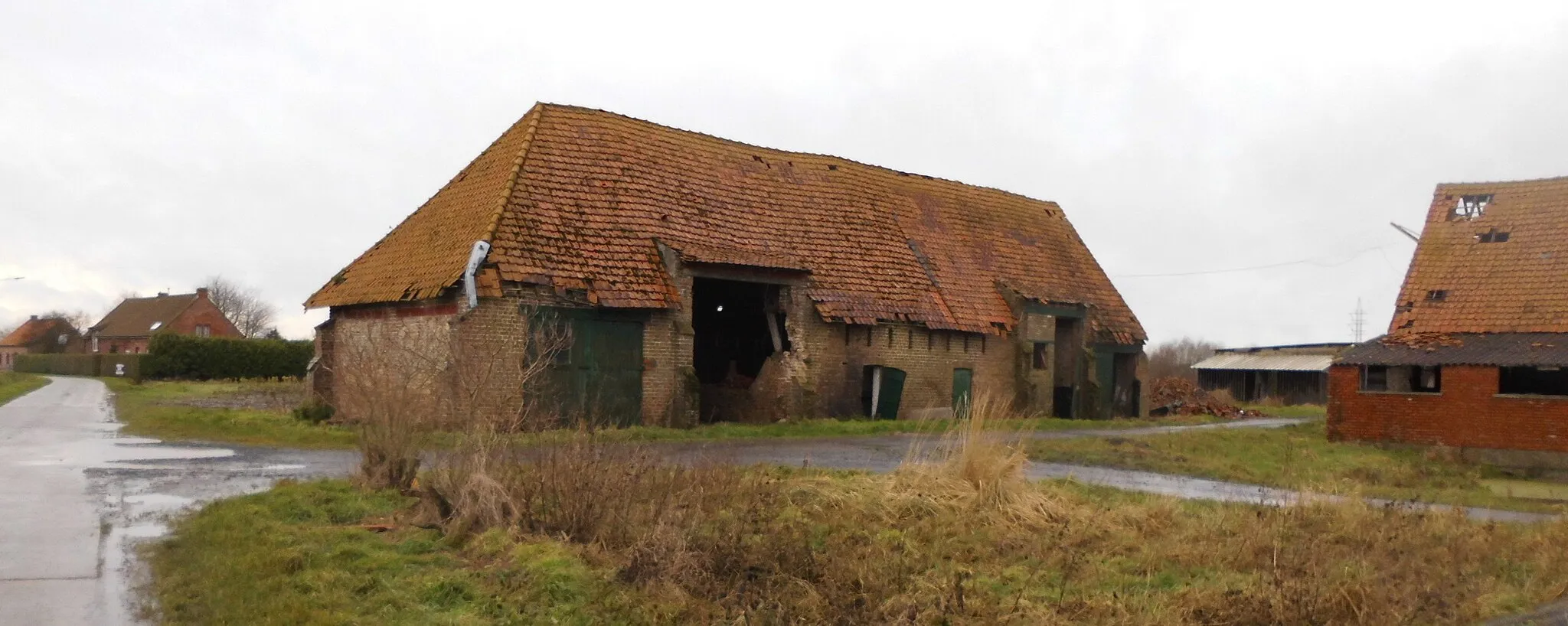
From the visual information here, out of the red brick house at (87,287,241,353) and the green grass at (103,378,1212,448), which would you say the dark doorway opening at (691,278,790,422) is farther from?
the red brick house at (87,287,241,353)

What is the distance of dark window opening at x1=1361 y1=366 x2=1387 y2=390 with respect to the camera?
26969mm

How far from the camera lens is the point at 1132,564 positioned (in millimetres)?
9703

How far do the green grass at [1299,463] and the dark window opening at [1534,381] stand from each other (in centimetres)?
305

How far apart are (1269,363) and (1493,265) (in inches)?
1183

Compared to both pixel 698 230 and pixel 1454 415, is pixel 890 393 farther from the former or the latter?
pixel 1454 415

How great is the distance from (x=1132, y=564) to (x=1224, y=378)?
52.2 metres

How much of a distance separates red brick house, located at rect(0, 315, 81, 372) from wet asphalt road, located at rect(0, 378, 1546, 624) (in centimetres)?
8665

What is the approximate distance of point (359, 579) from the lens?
824 centimetres

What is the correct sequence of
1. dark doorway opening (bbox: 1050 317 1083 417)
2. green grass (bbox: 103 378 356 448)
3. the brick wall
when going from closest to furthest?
1. green grass (bbox: 103 378 356 448)
2. the brick wall
3. dark doorway opening (bbox: 1050 317 1083 417)

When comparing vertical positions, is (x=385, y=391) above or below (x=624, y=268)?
below

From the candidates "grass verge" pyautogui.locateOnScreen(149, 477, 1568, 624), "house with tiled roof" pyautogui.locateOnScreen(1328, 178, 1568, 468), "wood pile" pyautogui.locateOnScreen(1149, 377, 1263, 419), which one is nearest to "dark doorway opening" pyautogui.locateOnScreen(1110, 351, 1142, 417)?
"wood pile" pyautogui.locateOnScreen(1149, 377, 1263, 419)

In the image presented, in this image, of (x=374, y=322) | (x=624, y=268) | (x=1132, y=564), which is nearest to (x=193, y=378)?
(x=374, y=322)

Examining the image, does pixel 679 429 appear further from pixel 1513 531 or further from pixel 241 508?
pixel 1513 531

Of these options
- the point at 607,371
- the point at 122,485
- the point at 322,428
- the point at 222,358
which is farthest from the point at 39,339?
the point at 122,485
